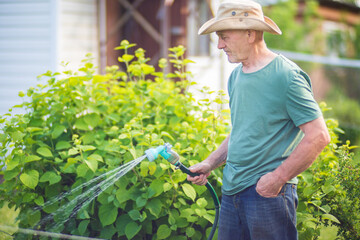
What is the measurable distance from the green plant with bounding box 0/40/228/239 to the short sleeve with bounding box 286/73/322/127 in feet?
3.16

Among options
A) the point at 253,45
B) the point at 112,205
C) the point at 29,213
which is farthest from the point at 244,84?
the point at 29,213

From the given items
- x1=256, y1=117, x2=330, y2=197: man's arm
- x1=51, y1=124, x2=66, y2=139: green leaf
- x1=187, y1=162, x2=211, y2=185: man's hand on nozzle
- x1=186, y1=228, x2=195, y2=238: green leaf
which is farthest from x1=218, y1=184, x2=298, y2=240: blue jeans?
x1=51, y1=124, x2=66, y2=139: green leaf

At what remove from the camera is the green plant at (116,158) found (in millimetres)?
2904

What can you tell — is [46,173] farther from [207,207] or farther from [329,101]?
[329,101]

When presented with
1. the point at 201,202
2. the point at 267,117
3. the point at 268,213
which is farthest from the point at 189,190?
the point at 267,117

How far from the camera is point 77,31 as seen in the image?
746 cm

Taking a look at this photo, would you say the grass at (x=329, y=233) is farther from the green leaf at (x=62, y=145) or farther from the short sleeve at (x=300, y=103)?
the green leaf at (x=62, y=145)

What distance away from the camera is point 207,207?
303 cm

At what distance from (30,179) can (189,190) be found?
3.29 feet

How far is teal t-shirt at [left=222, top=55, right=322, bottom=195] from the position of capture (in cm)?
209

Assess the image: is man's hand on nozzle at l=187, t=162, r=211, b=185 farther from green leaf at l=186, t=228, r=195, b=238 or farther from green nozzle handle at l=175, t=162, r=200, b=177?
green leaf at l=186, t=228, r=195, b=238

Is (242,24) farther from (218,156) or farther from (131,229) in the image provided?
(131,229)

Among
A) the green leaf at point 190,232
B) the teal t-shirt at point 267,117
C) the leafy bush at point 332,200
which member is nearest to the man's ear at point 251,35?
the teal t-shirt at point 267,117

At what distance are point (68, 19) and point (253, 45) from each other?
5474 mm
